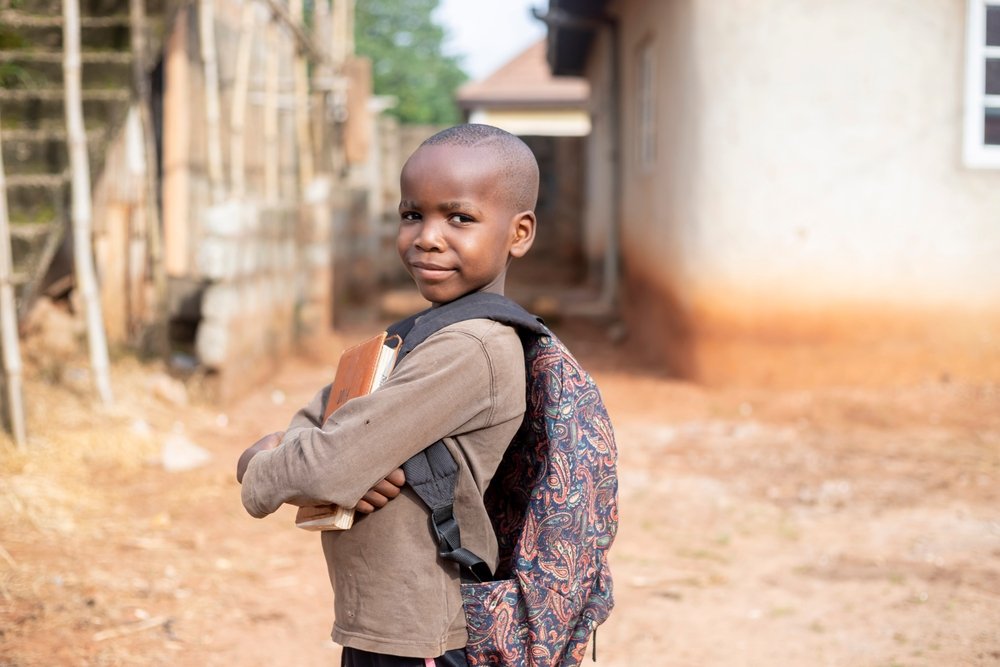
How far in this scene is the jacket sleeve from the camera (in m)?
1.62

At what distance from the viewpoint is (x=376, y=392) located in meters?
1.65

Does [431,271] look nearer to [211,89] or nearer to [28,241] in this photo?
[28,241]

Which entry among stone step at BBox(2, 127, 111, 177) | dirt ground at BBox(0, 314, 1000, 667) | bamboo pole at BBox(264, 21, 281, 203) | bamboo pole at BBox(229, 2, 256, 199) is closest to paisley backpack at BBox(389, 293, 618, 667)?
dirt ground at BBox(0, 314, 1000, 667)

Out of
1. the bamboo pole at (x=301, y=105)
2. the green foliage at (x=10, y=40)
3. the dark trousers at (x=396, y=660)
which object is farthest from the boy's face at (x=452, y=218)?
the bamboo pole at (x=301, y=105)

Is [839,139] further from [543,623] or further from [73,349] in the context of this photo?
[543,623]

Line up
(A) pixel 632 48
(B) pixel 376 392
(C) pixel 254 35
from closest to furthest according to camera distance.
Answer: (B) pixel 376 392 → (C) pixel 254 35 → (A) pixel 632 48

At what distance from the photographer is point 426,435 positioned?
1.66 m

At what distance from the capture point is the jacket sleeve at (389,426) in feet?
5.32

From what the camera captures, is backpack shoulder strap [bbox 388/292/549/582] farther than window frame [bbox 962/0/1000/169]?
No

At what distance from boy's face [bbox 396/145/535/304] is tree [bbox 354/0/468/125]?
33.3 meters

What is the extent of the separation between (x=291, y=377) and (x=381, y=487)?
6.08 meters

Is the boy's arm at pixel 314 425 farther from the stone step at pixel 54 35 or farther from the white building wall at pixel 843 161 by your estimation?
the white building wall at pixel 843 161

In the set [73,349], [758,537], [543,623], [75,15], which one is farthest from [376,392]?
[73,349]

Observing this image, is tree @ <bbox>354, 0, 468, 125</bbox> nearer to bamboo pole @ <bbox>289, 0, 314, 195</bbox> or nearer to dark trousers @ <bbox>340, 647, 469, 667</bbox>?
bamboo pole @ <bbox>289, 0, 314, 195</bbox>
